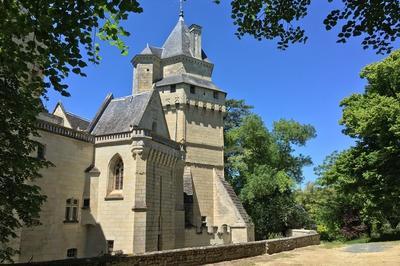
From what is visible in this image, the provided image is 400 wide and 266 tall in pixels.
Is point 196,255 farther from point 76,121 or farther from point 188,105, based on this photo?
point 188,105

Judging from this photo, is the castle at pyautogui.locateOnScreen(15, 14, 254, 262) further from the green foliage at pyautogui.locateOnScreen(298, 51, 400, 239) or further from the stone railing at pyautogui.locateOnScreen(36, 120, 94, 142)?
the green foliage at pyautogui.locateOnScreen(298, 51, 400, 239)

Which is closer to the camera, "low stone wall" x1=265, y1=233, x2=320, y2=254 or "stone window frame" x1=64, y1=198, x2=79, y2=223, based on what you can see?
"low stone wall" x1=265, y1=233, x2=320, y2=254

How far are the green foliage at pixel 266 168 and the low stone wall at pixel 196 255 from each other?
14362 mm

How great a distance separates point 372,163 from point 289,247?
720 cm

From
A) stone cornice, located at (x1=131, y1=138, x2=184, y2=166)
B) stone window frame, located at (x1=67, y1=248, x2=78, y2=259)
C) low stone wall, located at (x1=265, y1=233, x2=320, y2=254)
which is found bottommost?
stone window frame, located at (x1=67, y1=248, x2=78, y2=259)

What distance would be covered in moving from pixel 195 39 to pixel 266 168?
1455 cm

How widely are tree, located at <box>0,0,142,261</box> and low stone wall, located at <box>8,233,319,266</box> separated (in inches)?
79.5

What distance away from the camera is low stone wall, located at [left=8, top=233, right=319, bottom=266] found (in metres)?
10.2

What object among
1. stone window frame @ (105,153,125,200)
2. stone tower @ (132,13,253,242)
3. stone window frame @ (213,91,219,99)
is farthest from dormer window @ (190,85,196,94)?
stone window frame @ (105,153,125,200)

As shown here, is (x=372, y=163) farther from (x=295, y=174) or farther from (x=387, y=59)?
(x=295, y=174)

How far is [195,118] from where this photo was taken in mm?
33625

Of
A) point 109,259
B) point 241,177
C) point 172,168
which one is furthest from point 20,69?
point 241,177

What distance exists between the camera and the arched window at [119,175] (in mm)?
21547

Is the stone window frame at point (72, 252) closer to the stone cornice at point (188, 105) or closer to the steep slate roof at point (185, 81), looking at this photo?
the stone cornice at point (188, 105)
